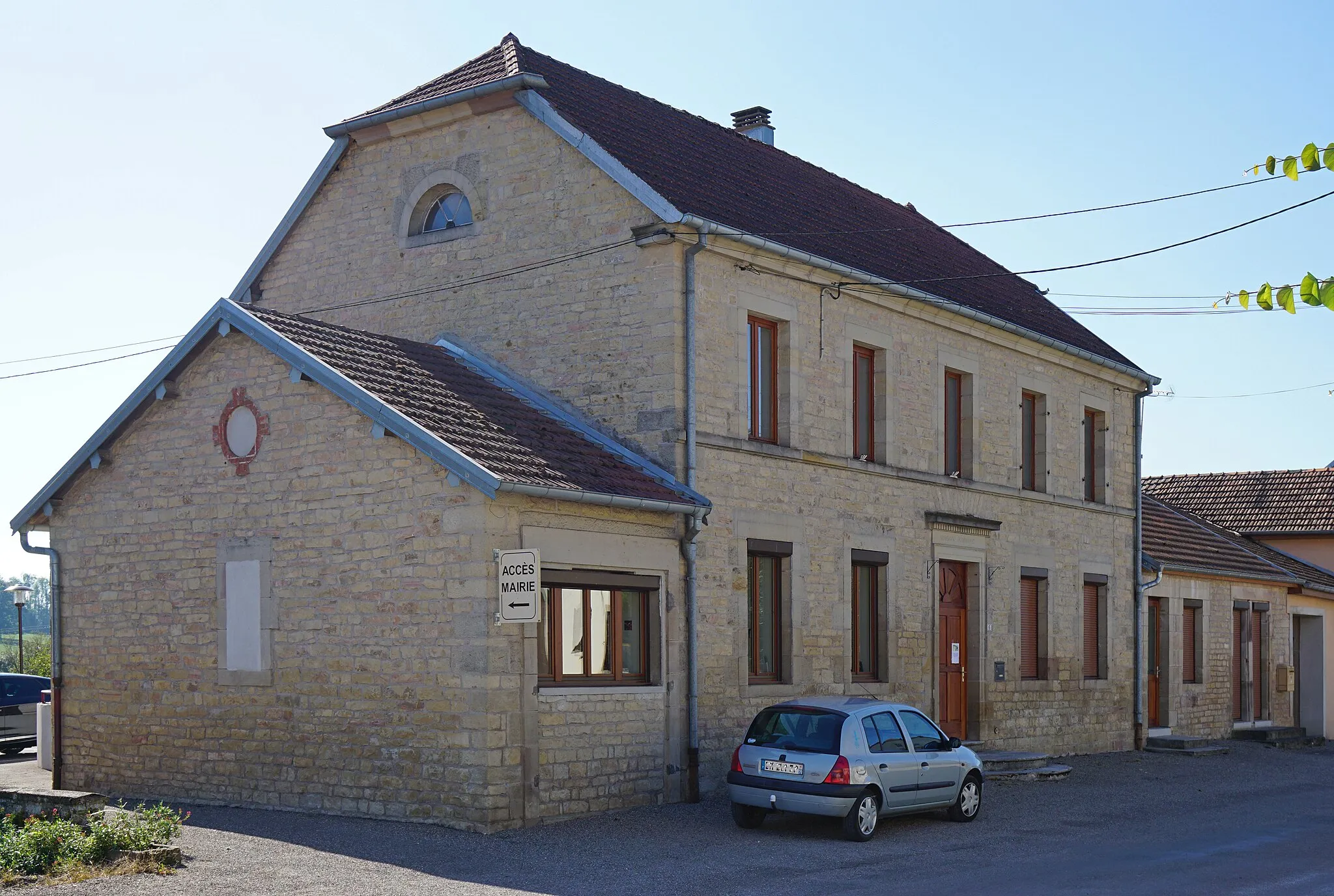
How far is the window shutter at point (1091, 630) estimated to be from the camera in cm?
2627

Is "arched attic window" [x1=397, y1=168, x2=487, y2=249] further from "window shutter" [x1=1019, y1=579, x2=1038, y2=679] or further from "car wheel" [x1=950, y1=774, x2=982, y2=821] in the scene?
"window shutter" [x1=1019, y1=579, x2=1038, y2=679]

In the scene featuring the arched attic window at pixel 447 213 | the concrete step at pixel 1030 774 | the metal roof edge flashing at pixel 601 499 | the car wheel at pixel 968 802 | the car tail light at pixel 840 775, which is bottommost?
the concrete step at pixel 1030 774

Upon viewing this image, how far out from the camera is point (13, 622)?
12219 cm

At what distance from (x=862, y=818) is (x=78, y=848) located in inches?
269

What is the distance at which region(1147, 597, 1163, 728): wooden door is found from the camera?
28344 mm

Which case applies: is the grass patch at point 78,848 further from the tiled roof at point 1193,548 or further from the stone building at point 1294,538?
the stone building at point 1294,538

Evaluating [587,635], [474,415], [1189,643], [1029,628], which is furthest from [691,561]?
[1189,643]

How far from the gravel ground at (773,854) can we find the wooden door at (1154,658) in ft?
34.4

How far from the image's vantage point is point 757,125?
26.6m

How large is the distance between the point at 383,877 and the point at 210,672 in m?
5.68

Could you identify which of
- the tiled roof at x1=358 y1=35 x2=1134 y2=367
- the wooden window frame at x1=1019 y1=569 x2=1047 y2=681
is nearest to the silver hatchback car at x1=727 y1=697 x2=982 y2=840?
the tiled roof at x1=358 y1=35 x2=1134 y2=367

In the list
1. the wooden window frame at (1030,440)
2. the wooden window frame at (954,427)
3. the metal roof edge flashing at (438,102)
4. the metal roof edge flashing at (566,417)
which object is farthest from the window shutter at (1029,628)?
the metal roof edge flashing at (438,102)

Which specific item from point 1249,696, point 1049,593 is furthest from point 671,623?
point 1249,696

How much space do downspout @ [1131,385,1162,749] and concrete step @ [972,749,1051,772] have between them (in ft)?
20.6
